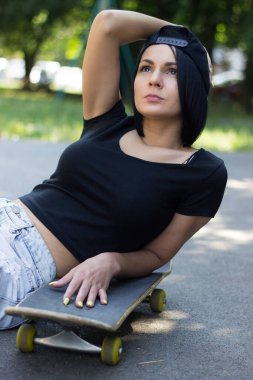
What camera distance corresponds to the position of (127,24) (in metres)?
2.90

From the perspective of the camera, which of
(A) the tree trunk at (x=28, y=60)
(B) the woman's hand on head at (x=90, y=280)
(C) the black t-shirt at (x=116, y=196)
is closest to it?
(B) the woman's hand on head at (x=90, y=280)

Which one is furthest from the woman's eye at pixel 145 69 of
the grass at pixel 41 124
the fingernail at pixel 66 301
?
the grass at pixel 41 124

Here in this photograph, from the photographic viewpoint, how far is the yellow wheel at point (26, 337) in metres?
2.53

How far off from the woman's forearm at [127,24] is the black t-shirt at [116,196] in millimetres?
408

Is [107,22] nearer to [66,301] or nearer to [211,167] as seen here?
[211,167]

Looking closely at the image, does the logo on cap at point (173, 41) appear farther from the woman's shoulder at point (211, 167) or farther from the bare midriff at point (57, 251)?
the bare midriff at point (57, 251)

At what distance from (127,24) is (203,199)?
81 cm

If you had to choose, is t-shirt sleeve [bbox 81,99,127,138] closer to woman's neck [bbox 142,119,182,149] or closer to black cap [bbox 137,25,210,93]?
woman's neck [bbox 142,119,182,149]

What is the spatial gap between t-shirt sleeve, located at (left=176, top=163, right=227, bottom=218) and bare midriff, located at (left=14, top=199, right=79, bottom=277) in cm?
48

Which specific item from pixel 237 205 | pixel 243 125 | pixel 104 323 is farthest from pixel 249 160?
pixel 104 323

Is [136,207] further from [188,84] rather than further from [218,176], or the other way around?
[188,84]

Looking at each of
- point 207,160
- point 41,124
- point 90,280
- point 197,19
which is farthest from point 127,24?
point 197,19

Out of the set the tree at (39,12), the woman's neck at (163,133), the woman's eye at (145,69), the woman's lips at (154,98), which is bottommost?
the tree at (39,12)

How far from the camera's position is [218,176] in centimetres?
271
